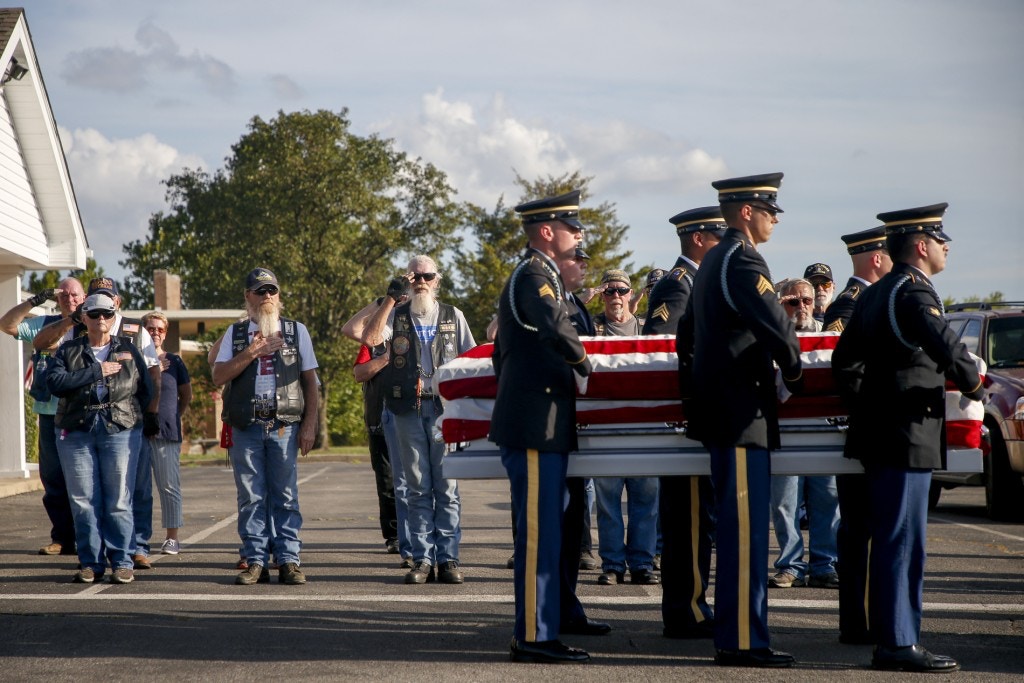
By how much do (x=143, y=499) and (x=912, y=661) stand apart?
20.3ft

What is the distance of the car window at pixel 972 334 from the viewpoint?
44.8 feet

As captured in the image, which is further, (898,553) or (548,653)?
(548,653)

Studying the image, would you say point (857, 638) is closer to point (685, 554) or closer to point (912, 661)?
point (912, 661)

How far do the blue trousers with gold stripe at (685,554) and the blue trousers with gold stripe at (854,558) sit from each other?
691mm

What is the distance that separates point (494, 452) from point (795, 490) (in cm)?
288

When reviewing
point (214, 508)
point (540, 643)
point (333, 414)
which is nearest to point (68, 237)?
point (214, 508)

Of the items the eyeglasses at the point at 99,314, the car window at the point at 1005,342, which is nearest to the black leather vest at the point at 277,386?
the eyeglasses at the point at 99,314

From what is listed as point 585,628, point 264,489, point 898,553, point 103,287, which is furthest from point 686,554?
point 103,287

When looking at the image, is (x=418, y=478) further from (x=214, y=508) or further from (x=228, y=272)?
(x=228, y=272)

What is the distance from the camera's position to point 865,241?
773 centimetres

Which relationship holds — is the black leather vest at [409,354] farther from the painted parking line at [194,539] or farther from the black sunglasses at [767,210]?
the black sunglasses at [767,210]

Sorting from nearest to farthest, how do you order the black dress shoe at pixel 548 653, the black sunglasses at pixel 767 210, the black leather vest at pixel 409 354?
the black dress shoe at pixel 548 653 → the black sunglasses at pixel 767 210 → the black leather vest at pixel 409 354

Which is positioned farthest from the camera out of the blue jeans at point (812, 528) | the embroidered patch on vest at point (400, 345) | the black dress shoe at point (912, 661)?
the embroidered patch on vest at point (400, 345)

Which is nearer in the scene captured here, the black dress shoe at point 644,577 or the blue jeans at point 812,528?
the blue jeans at point 812,528
